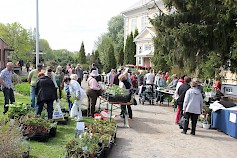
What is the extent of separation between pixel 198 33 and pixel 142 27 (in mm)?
38814

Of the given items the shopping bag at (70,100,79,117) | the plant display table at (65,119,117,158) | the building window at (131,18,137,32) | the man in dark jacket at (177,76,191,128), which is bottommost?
the plant display table at (65,119,117,158)

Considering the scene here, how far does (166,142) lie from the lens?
8484 millimetres

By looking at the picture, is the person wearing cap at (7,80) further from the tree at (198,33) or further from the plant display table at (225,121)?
the plant display table at (225,121)

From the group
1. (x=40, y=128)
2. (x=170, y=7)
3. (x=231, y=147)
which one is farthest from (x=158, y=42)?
(x=40, y=128)

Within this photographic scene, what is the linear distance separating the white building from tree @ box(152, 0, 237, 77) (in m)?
24.6

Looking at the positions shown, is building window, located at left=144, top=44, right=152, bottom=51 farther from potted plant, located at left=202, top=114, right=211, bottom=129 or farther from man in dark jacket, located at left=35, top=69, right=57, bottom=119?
man in dark jacket, located at left=35, top=69, right=57, bottom=119

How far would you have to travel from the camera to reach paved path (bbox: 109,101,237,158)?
A: 7.45m

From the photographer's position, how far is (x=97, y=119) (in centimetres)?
897

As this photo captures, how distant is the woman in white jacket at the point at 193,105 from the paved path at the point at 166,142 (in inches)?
15.8

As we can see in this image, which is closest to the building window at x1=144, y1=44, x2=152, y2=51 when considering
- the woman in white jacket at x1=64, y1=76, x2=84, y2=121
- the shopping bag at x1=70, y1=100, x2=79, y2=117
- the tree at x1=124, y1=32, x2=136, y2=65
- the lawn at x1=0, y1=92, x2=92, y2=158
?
the tree at x1=124, y1=32, x2=136, y2=65

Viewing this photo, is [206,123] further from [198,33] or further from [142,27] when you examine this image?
[142,27]

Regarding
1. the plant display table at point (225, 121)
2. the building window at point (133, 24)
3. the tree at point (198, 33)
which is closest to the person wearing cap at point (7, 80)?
the tree at point (198, 33)

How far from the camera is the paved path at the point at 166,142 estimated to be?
24.5 feet

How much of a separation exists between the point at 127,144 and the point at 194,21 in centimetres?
847
